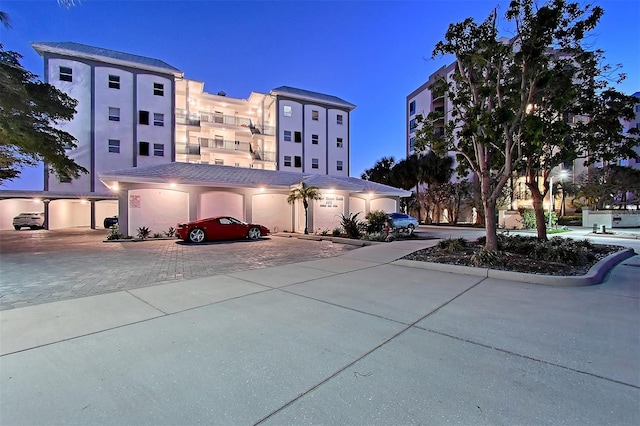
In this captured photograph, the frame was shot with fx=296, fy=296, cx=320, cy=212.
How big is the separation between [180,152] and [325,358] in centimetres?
3184

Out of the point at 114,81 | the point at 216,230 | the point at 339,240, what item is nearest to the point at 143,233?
the point at 216,230

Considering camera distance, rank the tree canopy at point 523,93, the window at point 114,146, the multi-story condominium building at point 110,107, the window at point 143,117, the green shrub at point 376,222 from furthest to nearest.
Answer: the window at point 143,117, the window at point 114,146, the multi-story condominium building at point 110,107, the green shrub at point 376,222, the tree canopy at point 523,93

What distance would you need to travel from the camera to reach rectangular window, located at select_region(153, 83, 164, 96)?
28.6 meters

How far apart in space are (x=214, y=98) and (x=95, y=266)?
101 feet

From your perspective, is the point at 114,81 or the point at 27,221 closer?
the point at 27,221

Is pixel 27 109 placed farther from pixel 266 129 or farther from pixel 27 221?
pixel 266 129

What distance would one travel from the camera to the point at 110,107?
26.8 m

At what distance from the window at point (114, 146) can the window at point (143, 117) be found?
280 centimetres

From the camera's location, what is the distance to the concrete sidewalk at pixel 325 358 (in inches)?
88.7

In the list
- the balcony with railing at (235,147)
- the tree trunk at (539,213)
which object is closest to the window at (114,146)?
the balcony with railing at (235,147)

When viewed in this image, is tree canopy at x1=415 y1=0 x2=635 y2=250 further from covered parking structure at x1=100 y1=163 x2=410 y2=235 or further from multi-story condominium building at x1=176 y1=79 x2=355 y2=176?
multi-story condominium building at x1=176 y1=79 x2=355 y2=176

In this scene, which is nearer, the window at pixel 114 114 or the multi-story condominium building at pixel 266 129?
the window at pixel 114 114

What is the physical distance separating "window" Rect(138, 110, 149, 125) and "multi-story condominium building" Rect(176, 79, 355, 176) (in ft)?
10.3

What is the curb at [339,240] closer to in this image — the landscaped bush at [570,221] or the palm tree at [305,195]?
the palm tree at [305,195]
